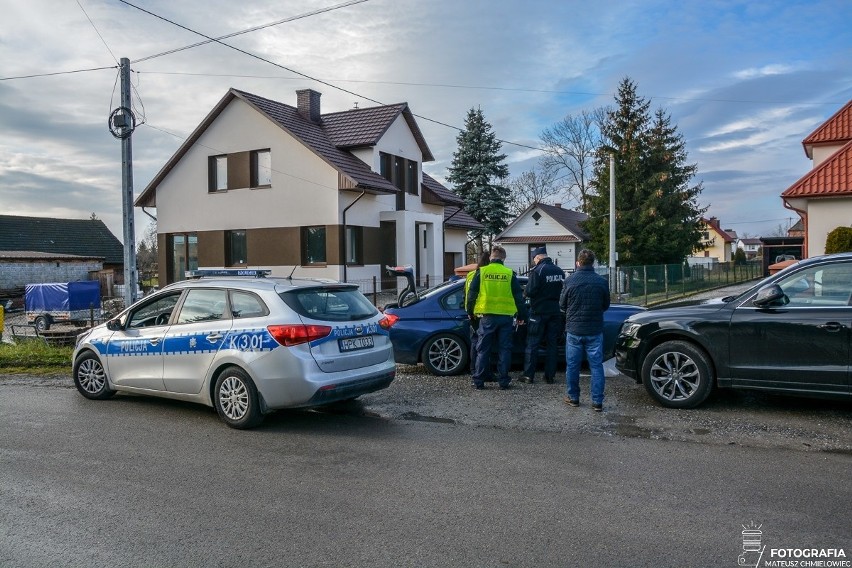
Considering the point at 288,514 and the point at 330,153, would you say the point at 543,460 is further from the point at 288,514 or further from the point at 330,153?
the point at 330,153

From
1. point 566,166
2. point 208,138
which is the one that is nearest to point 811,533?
point 208,138

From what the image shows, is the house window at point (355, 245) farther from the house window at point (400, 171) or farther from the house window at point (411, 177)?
the house window at point (411, 177)

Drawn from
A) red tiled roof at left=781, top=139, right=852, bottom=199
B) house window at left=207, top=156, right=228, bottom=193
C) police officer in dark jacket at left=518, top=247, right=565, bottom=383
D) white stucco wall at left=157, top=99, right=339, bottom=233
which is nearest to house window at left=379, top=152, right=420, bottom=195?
white stucco wall at left=157, top=99, right=339, bottom=233

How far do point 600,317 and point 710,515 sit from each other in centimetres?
327

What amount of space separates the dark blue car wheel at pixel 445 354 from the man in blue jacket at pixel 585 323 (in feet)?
7.66

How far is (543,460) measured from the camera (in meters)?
5.63

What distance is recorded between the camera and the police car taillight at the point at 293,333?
6527mm

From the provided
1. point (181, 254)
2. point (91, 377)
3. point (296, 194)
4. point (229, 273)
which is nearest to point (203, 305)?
point (229, 273)

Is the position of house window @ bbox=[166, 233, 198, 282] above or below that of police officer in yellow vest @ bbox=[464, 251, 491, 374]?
above

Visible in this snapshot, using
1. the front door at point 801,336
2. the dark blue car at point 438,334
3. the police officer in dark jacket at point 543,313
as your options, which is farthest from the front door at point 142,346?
the front door at point 801,336

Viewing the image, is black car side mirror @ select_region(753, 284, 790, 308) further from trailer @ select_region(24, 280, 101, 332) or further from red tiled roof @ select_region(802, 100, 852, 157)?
trailer @ select_region(24, 280, 101, 332)

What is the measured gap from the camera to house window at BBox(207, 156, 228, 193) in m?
26.5

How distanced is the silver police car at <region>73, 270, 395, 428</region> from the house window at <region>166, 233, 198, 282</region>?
20.3m

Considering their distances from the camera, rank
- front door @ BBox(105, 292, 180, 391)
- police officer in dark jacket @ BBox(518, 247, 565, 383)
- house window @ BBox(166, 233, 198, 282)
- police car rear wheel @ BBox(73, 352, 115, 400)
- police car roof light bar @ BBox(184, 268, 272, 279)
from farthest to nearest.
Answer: house window @ BBox(166, 233, 198, 282)
police officer in dark jacket @ BBox(518, 247, 565, 383)
police car rear wheel @ BBox(73, 352, 115, 400)
police car roof light bar @ BBox(184, 268, 272, 279)
front door @ BBox(105, 292, 180, 391)
